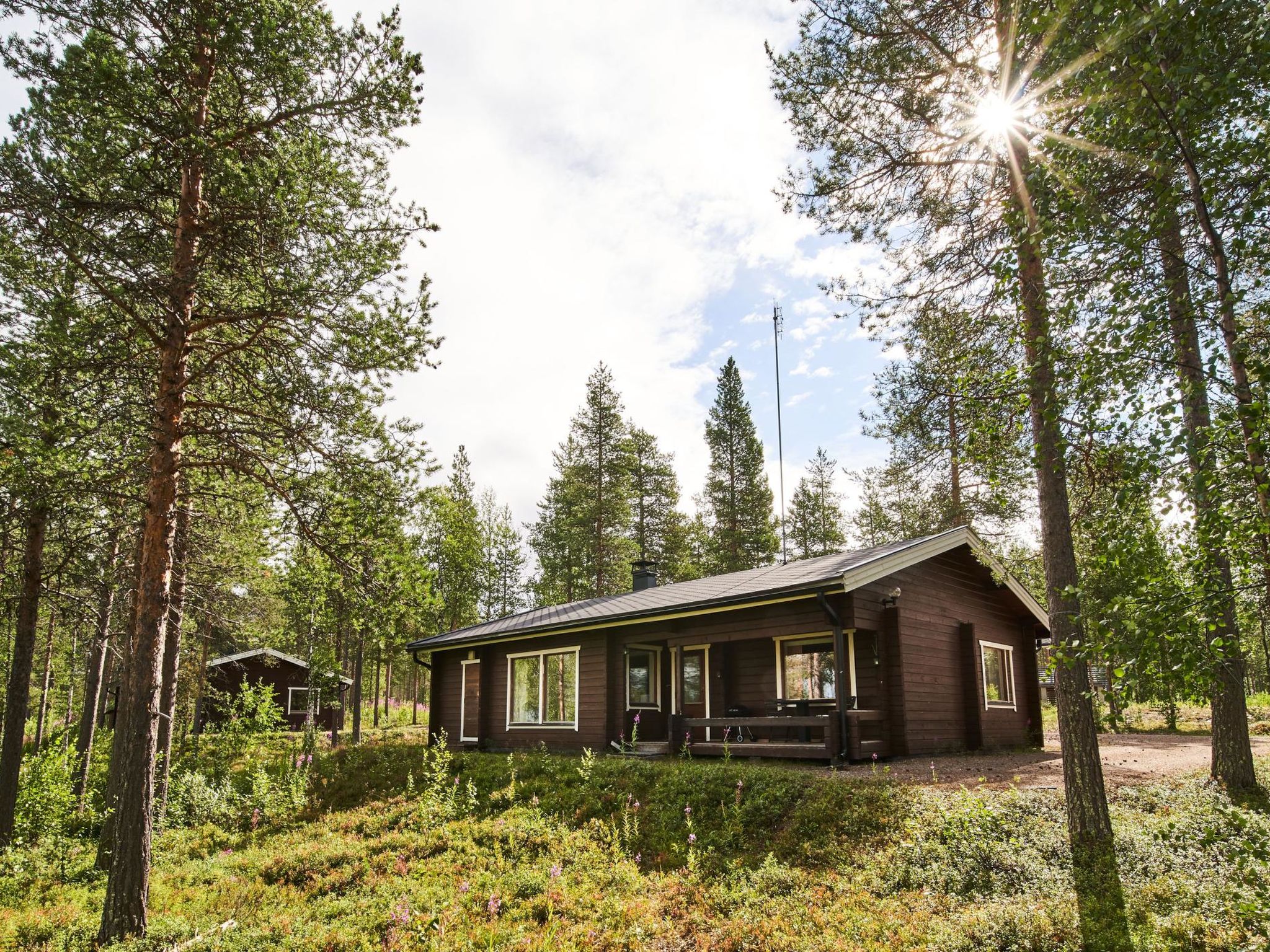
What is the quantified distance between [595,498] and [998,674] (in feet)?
52.7

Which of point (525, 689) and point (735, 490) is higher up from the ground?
point (735, 490)

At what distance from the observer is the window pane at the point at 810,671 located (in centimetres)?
1277

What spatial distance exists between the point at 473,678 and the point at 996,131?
1484 centimetres

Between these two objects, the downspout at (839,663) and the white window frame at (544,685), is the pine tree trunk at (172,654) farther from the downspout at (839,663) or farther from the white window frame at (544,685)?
the downspout at (839,663)

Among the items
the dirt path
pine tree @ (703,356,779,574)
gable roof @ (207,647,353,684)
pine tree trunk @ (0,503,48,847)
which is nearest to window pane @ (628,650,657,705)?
the dirt path

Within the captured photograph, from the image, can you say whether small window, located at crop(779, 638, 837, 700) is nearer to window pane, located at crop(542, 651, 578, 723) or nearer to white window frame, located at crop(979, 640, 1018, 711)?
white window frame, located at crop(979, 640, 1018, 711)

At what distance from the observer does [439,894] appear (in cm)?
754

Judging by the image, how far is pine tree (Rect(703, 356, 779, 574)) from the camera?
2870cm

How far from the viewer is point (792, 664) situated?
43.1 ft

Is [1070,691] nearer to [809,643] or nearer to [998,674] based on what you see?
[809,643]

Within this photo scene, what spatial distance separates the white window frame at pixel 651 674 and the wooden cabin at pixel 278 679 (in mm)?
16305

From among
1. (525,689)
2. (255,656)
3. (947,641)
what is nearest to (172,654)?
(525,689)

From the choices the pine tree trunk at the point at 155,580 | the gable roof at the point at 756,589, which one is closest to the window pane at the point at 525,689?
the gable roof at the point at 756,589

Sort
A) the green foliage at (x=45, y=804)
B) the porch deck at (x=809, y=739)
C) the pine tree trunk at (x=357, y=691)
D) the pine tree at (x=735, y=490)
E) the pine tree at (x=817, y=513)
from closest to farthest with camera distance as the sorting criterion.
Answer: the porch deck at (x=809, y=739) < the green foliage at (x=45, y=804) < the pine tree trunk at (x=357, y=691) < the pine tree at (x=735, y=490) < the pine tree at (x=817, y=513)
